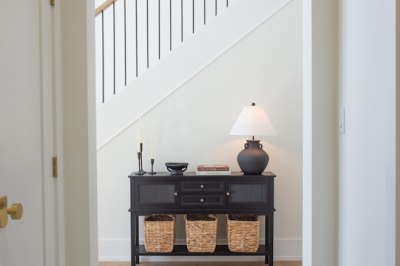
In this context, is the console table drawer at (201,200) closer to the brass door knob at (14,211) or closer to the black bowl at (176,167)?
the black bowl at (176,167)

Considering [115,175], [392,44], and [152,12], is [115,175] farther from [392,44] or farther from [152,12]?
[392,44]

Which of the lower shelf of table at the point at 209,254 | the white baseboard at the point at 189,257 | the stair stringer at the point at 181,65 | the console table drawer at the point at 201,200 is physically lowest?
the white baseboard at the point at 189,257

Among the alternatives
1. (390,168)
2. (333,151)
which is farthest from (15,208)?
(333,151)

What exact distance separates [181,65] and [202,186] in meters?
1.17

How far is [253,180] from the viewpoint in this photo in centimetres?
307

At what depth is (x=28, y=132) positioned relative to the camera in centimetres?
133

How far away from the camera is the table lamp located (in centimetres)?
306

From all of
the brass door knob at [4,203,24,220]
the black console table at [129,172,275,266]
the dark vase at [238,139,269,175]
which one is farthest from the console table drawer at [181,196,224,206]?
the brass door knob at [4,203,24,220]

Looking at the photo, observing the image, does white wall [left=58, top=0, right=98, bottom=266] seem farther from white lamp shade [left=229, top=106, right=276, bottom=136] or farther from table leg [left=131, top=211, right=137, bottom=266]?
white lamp shade [left=229, top=106, right=276, bottom=136]

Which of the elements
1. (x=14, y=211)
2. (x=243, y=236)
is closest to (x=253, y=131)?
(x=243, y=236)

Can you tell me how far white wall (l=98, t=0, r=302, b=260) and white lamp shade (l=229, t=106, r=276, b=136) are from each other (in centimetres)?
29

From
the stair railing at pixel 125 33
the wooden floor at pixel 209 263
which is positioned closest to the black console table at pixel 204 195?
the wooden floor at pixel 209 263

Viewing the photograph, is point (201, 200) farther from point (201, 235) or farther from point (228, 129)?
point (228, 129)

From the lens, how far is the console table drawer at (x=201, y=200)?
10.1ft
